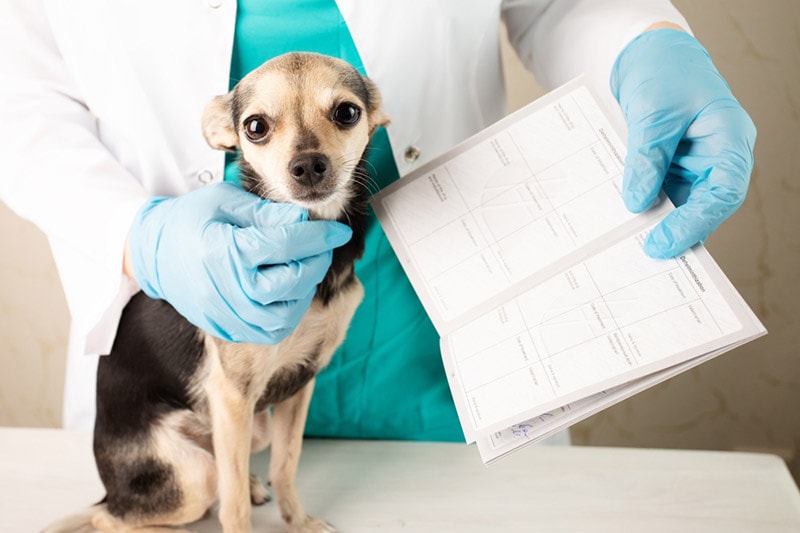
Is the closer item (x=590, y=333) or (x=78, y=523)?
(x=590, y=333)

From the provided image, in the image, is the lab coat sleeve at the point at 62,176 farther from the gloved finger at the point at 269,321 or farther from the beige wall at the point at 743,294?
the beige wall at the point at 743,294

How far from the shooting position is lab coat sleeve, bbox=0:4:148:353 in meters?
1.21

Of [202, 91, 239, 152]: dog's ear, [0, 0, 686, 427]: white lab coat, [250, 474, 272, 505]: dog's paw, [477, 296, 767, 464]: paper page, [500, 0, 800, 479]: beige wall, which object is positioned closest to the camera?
[477, 296, 767, 464]: paper page

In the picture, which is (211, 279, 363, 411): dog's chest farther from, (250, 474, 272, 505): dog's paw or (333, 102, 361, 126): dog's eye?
(333, 102, 361, 126): dog's eye

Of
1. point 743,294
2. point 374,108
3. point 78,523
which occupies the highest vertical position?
point 374,108

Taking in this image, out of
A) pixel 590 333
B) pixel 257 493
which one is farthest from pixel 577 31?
pixel 257 493

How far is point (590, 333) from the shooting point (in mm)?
978

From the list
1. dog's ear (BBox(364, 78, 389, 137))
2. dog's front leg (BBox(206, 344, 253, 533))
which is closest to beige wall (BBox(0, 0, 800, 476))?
dog's ear (BBox(364, 78, 389, 137))

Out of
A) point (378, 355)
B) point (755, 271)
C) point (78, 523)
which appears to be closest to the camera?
point (78, 523)

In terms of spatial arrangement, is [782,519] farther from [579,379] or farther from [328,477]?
[328,477]

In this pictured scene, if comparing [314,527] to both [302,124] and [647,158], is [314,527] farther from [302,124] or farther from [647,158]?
[647,158]

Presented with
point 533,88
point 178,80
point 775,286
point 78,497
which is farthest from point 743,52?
point 78,497

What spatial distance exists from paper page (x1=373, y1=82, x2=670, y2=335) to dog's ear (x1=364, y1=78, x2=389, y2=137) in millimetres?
104

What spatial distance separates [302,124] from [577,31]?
0.61 metres
